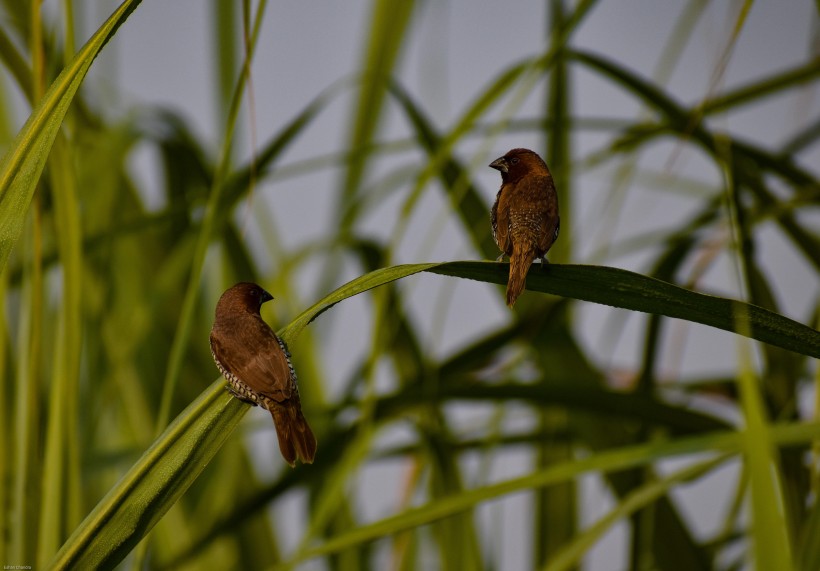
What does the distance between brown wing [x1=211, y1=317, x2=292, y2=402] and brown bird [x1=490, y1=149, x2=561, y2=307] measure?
95mm

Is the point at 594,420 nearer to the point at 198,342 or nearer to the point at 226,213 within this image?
the point at 226,213

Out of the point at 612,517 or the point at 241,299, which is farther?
the point at 612,517

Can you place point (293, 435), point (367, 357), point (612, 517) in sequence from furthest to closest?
point (367, 357) → point (612, 517) → point (293, 435)

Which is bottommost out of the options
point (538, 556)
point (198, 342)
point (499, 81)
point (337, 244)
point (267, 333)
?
point (267, 333)

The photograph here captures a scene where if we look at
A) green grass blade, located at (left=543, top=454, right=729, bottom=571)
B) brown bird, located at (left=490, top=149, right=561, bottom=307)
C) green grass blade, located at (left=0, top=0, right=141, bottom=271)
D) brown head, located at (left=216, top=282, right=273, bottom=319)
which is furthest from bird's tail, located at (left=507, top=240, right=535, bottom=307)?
green grass blade, located at (left=543, top=454, right=729, bottom=571)

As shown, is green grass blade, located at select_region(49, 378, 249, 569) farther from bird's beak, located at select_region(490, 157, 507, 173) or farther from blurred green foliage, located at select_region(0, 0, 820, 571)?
bird's beak, located at select_region(490, 157, 507, 173)

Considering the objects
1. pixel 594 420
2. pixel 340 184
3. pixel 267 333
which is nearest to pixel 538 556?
pixel 594 420

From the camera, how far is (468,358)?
983 mm

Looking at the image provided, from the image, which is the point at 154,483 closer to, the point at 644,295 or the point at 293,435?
the point at 293,435

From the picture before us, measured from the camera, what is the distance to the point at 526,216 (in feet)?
1.17

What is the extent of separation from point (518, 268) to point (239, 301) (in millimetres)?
116

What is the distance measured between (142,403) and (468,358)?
1.76ft

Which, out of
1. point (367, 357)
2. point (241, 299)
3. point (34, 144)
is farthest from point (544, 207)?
point (367, 357)

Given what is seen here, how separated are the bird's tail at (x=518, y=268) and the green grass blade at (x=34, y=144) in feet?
0.68
